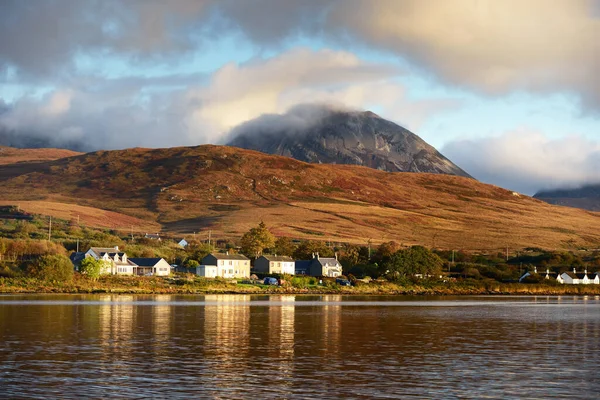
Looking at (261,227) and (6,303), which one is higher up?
(261,227)

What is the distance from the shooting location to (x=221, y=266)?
139500 millimetres

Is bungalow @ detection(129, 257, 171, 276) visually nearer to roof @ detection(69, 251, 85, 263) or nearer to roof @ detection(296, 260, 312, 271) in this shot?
roof @ detection(69, 251, 85, 263)

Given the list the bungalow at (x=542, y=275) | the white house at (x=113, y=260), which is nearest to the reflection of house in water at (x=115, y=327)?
the white house at (x=113, y=260)

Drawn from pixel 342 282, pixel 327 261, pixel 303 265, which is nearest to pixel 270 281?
pixel 342 282

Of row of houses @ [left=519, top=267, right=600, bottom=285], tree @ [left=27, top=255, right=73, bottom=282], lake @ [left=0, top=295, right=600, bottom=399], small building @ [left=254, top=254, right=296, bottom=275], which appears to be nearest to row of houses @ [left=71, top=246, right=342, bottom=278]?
small building @ [left=254, top=254, right=296, bottom=275]

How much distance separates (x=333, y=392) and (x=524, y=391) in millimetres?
6547

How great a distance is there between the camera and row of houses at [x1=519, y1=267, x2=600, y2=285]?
157512mm

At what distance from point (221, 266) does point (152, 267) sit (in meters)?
12.9

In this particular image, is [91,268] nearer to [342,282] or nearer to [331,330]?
[342,282]

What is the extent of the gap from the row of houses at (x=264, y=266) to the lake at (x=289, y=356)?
7573 centimetres

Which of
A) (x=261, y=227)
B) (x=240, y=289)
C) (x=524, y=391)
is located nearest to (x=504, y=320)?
(x=524, y=391)

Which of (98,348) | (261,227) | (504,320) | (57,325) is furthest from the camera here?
(261,227)

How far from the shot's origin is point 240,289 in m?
118

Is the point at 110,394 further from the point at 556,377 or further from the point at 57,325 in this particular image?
the point at 57,325
